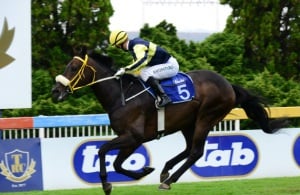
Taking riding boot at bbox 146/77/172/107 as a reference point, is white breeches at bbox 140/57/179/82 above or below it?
above

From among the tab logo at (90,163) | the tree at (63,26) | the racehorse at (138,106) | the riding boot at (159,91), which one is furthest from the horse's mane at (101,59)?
the tree at (63,26)

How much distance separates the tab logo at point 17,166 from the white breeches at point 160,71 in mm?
2488

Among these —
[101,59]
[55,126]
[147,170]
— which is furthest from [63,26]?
[147,170]

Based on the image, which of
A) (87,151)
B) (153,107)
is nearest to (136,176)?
(153,107)

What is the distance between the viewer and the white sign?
37.1 ft

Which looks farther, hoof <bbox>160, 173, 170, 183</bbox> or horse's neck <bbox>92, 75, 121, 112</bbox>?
hoof <bbox>160, 173, 170, 183</bbox>

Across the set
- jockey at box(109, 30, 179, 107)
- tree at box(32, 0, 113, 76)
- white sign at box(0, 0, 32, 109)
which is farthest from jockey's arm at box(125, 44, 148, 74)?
tree at box(32, 0, 113, 76)

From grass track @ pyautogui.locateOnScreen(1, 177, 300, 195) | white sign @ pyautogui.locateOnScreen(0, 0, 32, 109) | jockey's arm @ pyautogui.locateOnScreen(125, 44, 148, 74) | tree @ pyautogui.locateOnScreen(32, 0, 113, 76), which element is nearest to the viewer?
jockey's arm @ pyautogui.locateOnScreen(125, 44, 148, 74)

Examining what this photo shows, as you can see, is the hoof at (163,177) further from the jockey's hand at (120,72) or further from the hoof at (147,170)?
the jockey's hand at (120,72)

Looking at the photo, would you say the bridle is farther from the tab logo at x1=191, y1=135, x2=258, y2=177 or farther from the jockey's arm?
the tab logo at x1=191, y1=135, x2=258, y2=177

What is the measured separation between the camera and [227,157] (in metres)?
11.8

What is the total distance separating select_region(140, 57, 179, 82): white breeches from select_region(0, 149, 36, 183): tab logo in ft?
8.16

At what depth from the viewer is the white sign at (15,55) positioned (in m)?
11.3

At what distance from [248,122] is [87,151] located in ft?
9.40
